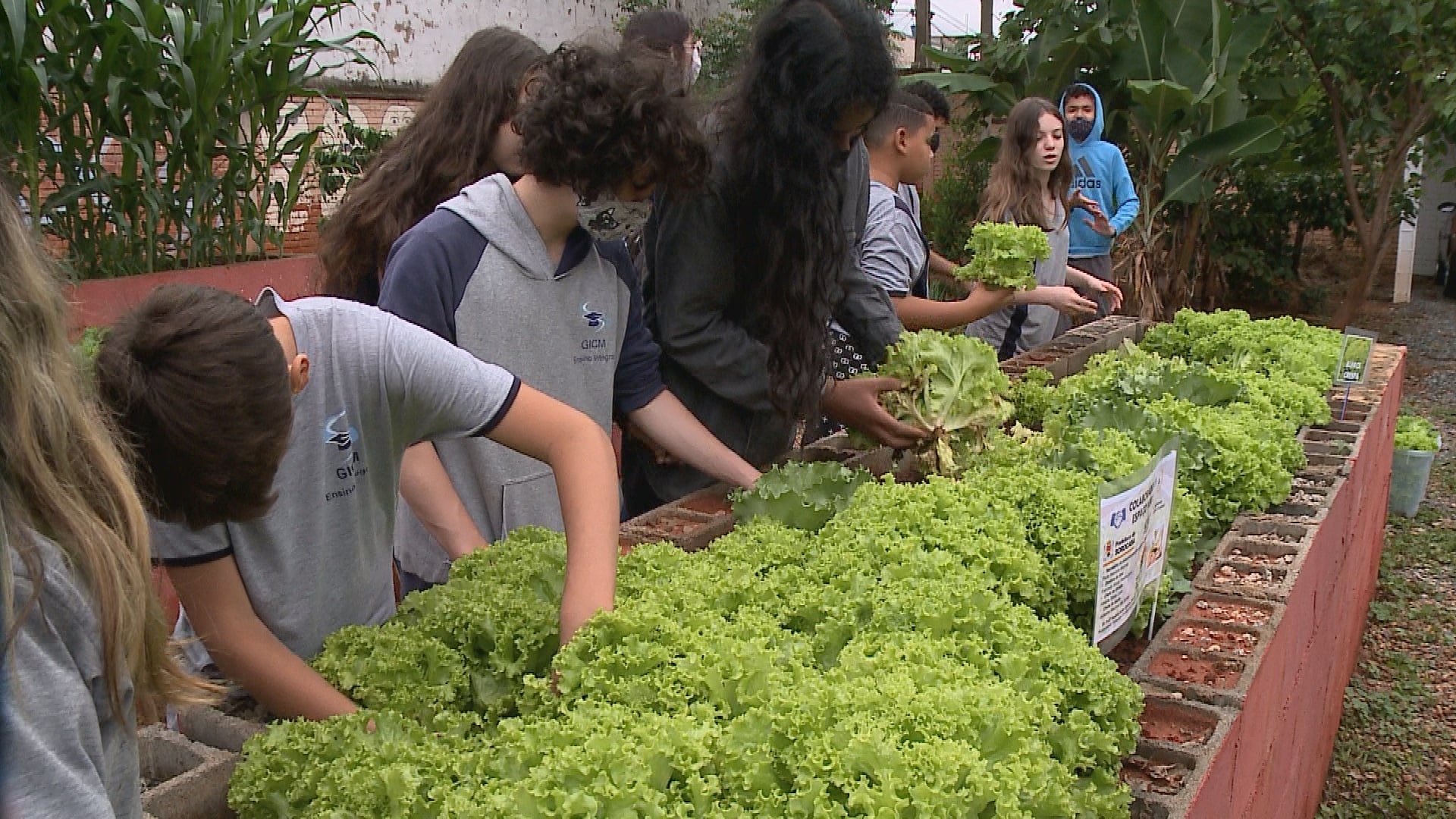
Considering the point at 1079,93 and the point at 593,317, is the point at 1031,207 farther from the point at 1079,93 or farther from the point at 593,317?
the point at 593,317

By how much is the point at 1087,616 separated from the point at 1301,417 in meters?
2.13

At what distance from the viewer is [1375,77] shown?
12.1 m

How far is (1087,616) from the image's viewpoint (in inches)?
103

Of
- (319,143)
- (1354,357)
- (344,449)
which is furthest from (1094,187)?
(319,143)

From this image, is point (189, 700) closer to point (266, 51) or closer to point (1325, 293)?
point (266, 51)

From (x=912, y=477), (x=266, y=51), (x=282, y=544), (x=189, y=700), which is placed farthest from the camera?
(x=266, y=51)

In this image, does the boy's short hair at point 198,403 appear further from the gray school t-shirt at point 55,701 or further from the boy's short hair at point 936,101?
the boy's short hair at point 936,101

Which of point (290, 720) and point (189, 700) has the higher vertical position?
point (189, 700)

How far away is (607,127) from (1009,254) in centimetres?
256

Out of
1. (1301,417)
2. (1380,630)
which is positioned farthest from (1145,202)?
(1301,417)

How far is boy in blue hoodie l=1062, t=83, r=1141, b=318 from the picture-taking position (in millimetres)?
7293

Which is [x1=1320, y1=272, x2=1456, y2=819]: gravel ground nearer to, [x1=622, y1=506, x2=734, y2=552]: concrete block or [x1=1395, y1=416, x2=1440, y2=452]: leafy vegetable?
[x1=1395, y1=416, x2=1440, y2=452]: leafy vegetable

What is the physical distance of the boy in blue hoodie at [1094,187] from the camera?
729 centimetres

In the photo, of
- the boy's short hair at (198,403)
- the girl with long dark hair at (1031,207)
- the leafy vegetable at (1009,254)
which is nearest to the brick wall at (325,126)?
the girl with long dark hair at (1031,207)
